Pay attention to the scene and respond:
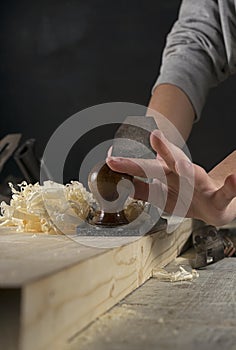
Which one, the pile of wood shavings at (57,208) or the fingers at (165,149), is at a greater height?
the fingers at (165,149)

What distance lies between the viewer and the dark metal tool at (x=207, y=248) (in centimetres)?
101

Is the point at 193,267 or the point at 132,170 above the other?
the point at 132,170

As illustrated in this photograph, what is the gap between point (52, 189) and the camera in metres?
1.00

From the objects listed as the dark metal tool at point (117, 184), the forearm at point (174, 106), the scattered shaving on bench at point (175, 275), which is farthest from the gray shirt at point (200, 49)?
the scattered shaving on bench at point (175, 275)

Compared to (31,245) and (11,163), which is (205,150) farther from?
(31,245)

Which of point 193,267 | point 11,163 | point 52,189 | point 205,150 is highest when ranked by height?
point 52,189

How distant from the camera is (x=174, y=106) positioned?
148 centimetres

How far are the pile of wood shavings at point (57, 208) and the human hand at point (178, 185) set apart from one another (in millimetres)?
47

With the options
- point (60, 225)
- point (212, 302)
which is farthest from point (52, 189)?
point (212, 302)

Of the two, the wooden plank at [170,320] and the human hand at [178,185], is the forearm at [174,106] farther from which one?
the wooden plank at [170,320]

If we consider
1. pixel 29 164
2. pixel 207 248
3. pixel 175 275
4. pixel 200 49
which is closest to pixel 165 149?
pixel 175 275

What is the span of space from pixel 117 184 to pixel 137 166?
4 centimetres

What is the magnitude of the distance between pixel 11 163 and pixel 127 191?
1.97 m

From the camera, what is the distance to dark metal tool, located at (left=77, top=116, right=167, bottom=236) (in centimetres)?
89
